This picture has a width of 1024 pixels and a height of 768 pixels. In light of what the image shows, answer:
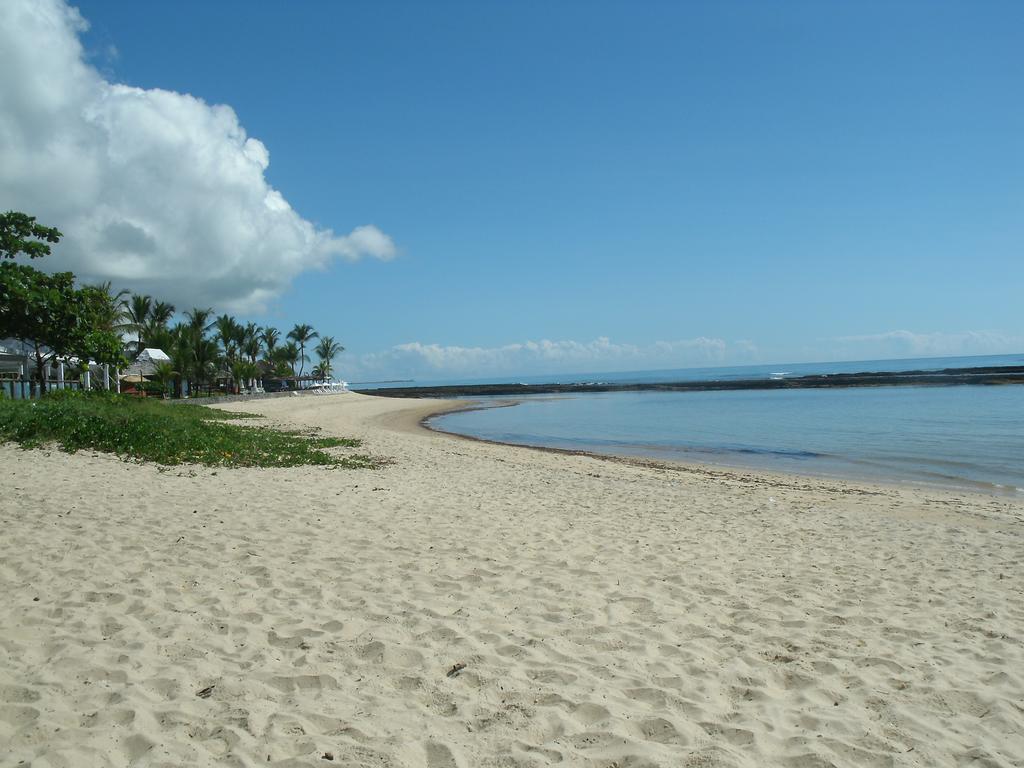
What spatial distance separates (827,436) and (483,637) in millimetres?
23878

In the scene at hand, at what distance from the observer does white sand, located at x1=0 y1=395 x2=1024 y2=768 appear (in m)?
3.18

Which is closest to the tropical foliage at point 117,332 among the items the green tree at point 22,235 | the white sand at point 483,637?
the green tree at point 22,235

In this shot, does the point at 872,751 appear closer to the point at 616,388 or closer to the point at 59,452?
the point at 59,452

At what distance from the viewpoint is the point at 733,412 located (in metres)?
39.9

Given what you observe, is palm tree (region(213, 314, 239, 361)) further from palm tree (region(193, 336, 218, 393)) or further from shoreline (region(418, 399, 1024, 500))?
shoreline (region(418, 399, 1024, 500))

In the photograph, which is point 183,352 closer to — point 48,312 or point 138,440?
point 48,312

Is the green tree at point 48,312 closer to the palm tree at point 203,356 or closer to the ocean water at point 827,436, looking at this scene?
the ocean water at point 827,436

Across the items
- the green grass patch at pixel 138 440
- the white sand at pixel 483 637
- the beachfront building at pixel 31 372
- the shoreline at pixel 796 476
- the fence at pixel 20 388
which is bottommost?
the shoreline at pixel 796 476

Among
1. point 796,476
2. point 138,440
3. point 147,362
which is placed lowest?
point 796,476

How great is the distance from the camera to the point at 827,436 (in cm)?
2495

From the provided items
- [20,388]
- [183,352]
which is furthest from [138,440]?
[183,352]

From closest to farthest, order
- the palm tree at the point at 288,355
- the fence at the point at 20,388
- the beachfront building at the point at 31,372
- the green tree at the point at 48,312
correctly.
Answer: the green tree at the point at 48,312 → the fence at the point at 20,388 → the beachfront building at the point at 31,372 → the palm tree at the point at 288,355

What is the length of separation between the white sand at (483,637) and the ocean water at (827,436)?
9.57 metres

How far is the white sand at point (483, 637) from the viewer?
3180 mm
